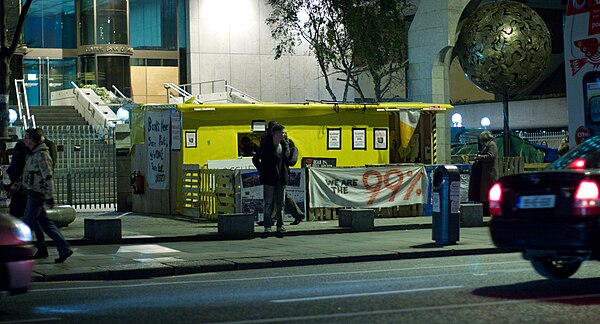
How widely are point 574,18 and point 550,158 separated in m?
22.2

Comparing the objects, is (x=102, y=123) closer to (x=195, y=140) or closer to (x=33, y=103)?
(x=33, y=103)

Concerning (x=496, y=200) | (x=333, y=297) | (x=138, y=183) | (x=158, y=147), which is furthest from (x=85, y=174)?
(x=496, y=200)

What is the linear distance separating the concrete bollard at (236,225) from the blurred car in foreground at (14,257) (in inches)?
353

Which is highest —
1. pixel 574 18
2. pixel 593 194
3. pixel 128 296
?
pixel 574 18

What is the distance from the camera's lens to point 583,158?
1161 cm

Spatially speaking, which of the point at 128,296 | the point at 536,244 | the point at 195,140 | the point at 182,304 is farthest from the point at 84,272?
the point at 195,140

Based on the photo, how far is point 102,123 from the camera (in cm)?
4150

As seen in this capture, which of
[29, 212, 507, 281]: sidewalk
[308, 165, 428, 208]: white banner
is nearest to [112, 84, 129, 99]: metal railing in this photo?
[29, 212, 507, 281]: sidewalk

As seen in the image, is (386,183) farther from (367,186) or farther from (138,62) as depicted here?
(138,62)

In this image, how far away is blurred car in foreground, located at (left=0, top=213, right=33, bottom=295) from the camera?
32.6 ft

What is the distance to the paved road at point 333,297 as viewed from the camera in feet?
31.7

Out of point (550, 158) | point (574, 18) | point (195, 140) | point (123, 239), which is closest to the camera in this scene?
point (574, 18)

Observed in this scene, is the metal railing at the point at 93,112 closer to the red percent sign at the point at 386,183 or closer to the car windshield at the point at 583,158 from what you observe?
the red percent sign at the point at 386,183

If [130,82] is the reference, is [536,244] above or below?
below
